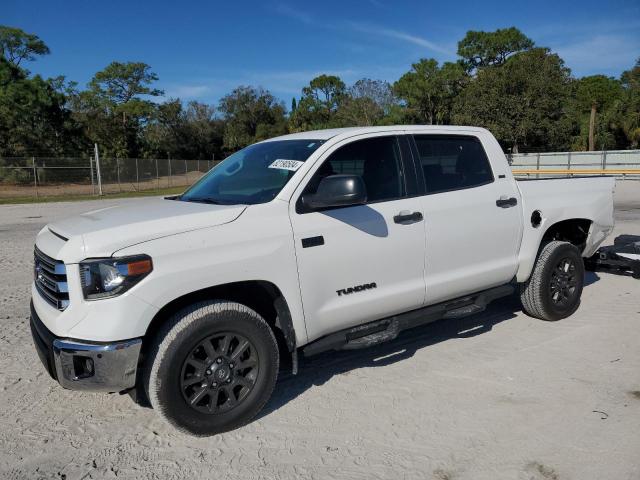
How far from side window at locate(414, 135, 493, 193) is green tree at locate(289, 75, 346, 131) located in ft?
200

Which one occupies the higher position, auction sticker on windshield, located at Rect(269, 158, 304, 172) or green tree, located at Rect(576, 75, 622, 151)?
green tree, located at Rect(576, 75, 622, 151)

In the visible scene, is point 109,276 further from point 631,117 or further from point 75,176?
point 631,117

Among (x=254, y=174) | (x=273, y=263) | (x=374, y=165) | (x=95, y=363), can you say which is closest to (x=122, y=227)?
(x=95, y=363)

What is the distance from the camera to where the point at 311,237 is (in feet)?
11.7

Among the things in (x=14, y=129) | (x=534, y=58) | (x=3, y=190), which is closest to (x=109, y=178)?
(x=3, y=190)

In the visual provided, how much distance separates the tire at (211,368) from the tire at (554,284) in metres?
2.96

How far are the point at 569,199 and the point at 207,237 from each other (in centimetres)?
389

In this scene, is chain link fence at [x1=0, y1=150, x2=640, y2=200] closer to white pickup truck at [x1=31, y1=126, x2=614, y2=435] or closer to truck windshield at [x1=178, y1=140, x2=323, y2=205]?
white pickup truck at [x1=31, y1=126, x2=614, y2=435]

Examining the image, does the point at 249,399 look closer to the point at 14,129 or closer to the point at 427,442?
the point at 427,442

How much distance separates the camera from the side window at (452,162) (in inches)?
173

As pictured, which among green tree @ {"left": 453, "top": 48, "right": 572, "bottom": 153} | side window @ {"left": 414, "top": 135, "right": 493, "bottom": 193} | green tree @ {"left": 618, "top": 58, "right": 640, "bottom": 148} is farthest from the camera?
green tree @ {"left": 618, "top": 58, "right": 640, "bottom": 148}

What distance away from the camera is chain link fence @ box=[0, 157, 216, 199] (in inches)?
1128

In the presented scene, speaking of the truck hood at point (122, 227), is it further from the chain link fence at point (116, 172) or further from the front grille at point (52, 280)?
the chain link fence at point (116, 172)

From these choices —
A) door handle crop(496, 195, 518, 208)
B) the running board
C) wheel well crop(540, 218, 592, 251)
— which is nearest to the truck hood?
the running board
